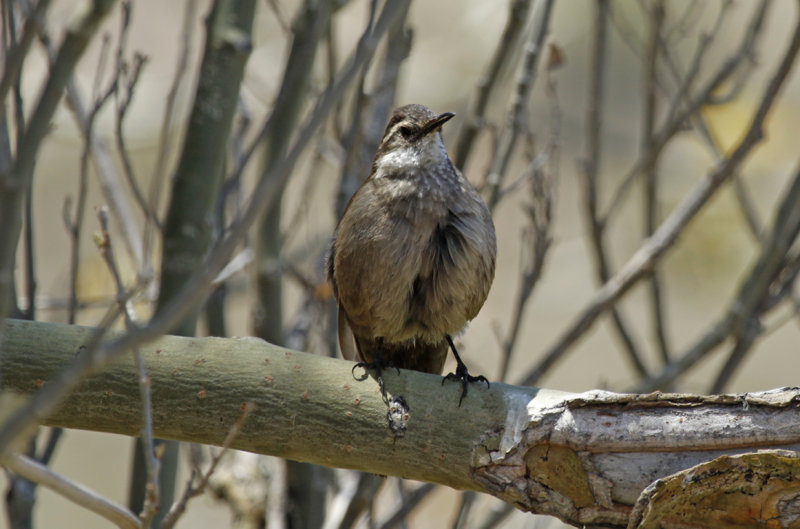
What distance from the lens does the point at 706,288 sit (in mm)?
9398

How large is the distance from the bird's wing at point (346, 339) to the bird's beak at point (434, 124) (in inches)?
32.9

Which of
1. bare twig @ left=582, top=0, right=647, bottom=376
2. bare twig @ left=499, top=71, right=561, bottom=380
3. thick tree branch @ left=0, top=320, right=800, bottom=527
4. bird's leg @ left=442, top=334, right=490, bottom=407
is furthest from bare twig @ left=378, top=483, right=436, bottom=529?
bare twig @ left=582, top=0, right=647, bottom=376

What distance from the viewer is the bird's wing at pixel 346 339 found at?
3.94 meters

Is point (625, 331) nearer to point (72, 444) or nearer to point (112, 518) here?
point (112, 518)

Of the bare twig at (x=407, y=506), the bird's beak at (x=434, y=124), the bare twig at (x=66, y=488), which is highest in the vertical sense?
the bird's beak at (x=434, y=124)

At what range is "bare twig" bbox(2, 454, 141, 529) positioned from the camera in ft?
5.59

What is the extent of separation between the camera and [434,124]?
377 cm

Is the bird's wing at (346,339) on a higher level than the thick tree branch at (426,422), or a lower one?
higher

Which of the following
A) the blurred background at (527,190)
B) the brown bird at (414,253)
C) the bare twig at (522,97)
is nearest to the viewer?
the brown bird at (414,253)

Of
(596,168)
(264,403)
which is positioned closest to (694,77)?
(596,168)

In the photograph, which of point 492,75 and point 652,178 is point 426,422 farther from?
point 652,178

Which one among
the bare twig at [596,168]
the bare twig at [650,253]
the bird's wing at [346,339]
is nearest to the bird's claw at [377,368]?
the bird's wing at [346,339]

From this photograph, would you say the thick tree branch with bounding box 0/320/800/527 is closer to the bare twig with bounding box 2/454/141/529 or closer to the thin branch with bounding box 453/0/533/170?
the bare twig with bounding box 2/454/141/529

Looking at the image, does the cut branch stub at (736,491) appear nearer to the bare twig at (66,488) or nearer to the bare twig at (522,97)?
the bare twig at (66,488)
